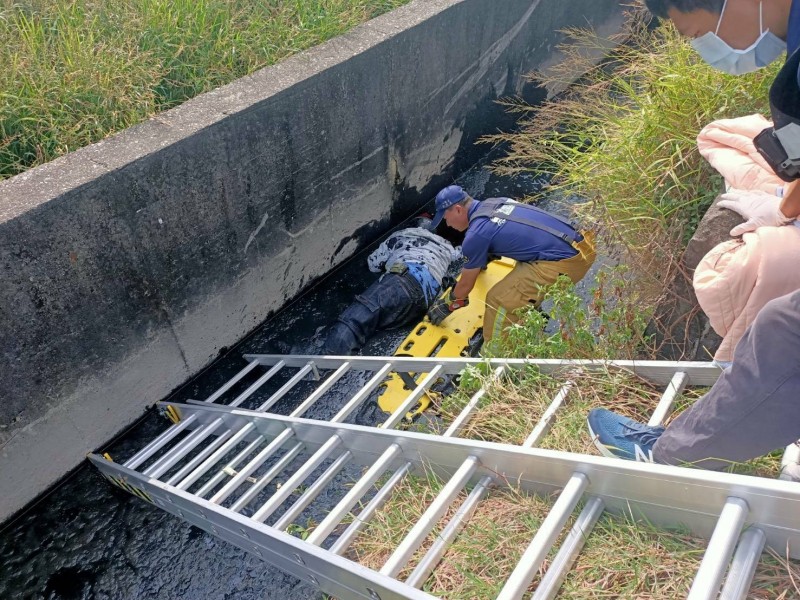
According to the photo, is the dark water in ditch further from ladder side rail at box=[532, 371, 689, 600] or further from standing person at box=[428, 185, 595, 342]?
ladder side rail at box=[532, 371, 689, 600]

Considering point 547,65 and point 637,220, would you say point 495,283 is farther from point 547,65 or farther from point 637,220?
point 547,65

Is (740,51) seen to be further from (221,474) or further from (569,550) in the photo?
(221,474)

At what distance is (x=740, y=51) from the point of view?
226 centimetres

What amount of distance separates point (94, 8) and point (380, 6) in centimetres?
259

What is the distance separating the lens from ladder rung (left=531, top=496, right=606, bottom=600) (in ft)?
6.40

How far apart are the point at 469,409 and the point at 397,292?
6.95 ft

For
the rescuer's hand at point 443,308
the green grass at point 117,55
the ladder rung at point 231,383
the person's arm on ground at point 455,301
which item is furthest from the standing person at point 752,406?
the green grass at point 117,55

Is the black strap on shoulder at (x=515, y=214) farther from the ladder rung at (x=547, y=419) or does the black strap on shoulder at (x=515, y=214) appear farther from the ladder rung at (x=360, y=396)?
the ladder rung at (x=547, y=419)

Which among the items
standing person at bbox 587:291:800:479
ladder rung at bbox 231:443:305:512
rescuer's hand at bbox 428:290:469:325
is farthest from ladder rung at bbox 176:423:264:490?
standing person at bbox 587:291:800:479

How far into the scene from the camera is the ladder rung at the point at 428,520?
2.21m

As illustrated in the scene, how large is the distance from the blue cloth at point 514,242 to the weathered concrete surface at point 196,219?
4.79ft

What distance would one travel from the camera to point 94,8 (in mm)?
4664

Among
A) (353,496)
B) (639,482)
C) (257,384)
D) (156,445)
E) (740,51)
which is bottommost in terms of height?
(156,445)

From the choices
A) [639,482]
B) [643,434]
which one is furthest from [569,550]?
[643,434]
